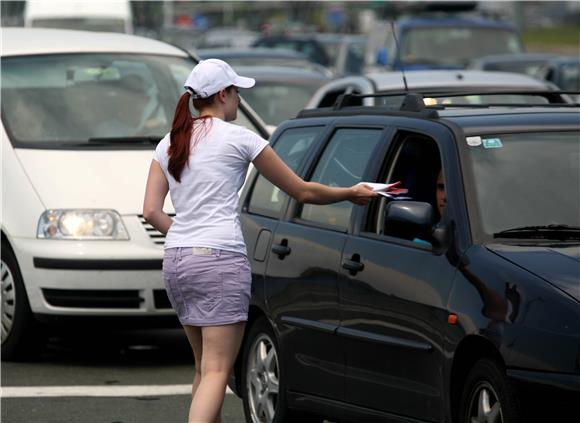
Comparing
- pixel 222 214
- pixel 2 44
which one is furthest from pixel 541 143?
pixel 2 44

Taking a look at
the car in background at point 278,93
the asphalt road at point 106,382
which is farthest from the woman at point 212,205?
the car in background at point 278,93

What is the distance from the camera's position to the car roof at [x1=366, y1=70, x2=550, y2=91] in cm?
1329

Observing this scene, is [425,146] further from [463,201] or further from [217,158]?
[217,158]

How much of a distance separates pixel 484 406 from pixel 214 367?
42.7 inches

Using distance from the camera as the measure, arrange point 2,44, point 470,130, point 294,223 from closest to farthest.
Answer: point 470,130
point 294,223
point 2,44

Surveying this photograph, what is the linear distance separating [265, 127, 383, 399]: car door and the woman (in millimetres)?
752

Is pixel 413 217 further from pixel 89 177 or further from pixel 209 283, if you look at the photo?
pixel 89 177

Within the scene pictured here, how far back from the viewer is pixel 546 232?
21.6ft

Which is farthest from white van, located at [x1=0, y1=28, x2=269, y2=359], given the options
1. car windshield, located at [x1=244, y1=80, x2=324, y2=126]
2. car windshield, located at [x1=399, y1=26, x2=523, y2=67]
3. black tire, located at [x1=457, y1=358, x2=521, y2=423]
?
car windshield, located at [x1=399, y1=26, x2=523, y2=67]

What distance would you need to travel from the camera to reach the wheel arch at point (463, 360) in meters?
6.13

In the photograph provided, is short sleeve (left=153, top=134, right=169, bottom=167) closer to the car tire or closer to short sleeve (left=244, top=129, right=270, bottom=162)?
short sleeve (left=244, top=129, right=270, bottom=162)

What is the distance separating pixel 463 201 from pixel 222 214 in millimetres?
947

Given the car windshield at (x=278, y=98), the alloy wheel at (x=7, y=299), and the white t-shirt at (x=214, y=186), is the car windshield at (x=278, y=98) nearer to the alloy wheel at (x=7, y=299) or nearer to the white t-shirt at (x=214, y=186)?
the alloy wheel at (x=7, y=299)

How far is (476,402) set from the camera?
241 inches
